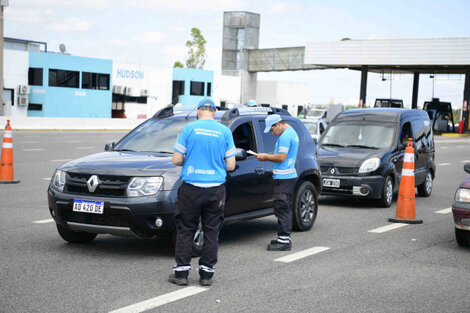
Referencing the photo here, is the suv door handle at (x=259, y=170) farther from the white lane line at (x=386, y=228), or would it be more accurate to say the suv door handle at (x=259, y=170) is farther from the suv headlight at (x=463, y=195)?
the suv headlight at (x=463, y=195)

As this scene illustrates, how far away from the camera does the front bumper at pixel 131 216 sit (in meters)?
7.26

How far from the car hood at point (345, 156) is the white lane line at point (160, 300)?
276 inches

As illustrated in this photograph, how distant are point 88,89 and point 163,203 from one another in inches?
2065

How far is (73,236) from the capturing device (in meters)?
8.16

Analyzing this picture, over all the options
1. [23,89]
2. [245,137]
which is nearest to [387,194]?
[245,137]

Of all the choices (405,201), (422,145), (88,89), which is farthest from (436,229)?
(88,89)

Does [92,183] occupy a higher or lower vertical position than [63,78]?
lower

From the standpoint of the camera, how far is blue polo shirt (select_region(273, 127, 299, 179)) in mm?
8438

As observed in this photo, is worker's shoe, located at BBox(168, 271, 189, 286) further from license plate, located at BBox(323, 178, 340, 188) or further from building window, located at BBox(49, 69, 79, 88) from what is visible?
building window, located at BBox(49, 69, 79, 88)

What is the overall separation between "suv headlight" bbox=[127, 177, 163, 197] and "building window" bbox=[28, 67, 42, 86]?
4891cm

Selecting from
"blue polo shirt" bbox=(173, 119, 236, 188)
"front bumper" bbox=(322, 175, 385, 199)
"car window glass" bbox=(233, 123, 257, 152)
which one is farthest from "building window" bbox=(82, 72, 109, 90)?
"blue polo shirt" bbox=(173, 119, 236, 188)

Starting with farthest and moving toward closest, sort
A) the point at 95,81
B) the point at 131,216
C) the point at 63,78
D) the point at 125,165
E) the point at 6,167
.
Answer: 1. the point at 95,81
2. the point at 63,78
3. the point at 6,167
4. the point at 125,165
5. the point at 131,216

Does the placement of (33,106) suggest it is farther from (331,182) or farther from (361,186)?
(361,186)

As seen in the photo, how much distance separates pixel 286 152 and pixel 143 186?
1.91 m
